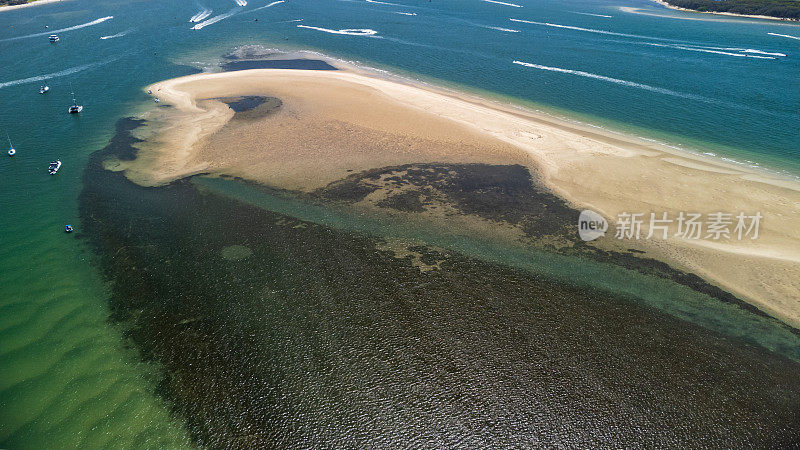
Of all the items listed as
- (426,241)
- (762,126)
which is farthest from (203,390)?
(762,126)

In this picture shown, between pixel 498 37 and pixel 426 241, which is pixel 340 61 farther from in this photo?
pixel 426 241

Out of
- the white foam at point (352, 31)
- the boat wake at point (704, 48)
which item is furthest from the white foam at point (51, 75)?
the boat wake at point (704, 48)

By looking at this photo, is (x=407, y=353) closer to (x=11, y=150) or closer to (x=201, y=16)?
(x=11, y=150)

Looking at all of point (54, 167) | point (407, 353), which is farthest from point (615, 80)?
point (54, 167)

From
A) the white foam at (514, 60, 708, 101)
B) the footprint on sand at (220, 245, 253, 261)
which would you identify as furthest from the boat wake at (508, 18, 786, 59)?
the footprint on sand at (220, 245, 253, 261)

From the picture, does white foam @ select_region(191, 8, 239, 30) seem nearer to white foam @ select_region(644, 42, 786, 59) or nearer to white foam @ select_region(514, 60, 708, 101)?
white foam @ select_region(514, 60, 708, 101)

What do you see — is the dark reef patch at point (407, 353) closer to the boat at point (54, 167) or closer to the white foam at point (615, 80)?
the boat at point (54, 167)
